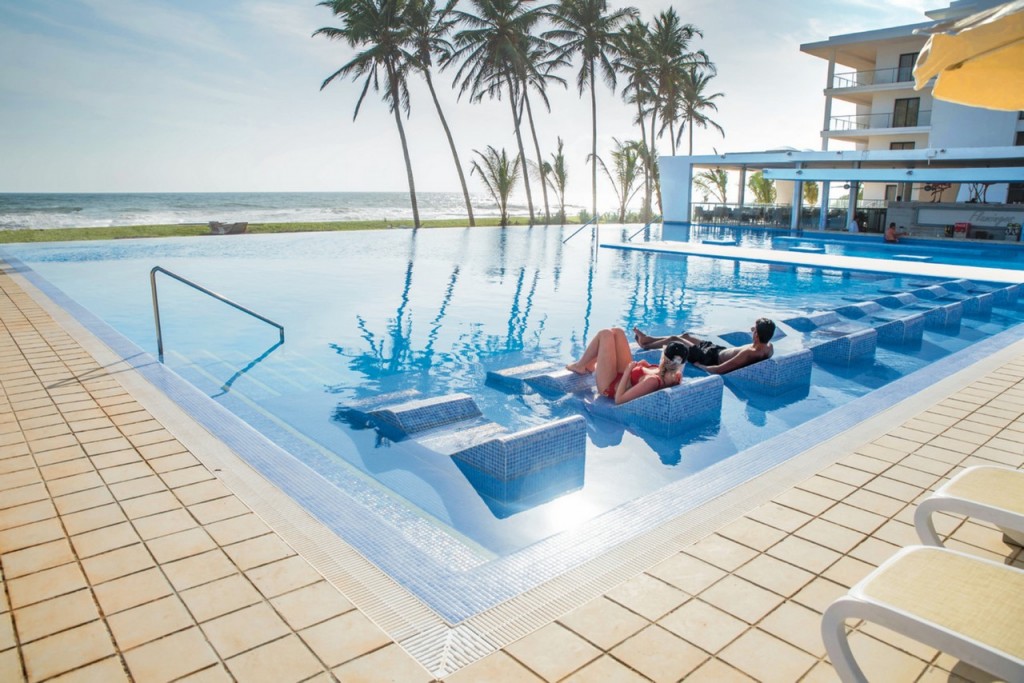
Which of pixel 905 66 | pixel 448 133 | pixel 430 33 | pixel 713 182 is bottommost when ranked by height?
pixel 713 182

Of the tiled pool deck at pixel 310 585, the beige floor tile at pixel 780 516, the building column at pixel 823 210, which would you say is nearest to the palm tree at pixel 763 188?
the building column at pixel 823 210

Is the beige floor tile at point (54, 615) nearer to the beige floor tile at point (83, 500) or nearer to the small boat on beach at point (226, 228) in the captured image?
the beige floor tile at point (83, 500)

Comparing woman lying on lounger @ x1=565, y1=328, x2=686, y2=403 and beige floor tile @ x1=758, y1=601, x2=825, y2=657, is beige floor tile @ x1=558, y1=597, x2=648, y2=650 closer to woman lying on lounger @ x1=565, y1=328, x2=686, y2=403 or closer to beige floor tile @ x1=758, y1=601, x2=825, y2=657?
beige floor tile @ x1=758, y1=601, x2=825, y2=657

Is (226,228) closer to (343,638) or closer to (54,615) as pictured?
(54,615)

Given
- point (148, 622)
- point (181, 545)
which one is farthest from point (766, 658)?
point (181, 545)

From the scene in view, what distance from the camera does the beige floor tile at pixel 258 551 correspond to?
260 centimetres

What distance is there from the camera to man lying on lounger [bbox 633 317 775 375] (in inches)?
250

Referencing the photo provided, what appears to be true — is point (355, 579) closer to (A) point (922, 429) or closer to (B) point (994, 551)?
(B) point (994, 551)

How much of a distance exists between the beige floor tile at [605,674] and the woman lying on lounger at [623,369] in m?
3.40

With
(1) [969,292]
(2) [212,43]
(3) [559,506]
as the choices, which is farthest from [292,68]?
(3) [559,506]

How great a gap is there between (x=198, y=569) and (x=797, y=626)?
219cm

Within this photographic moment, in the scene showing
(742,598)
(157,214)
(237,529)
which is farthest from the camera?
(157,214)

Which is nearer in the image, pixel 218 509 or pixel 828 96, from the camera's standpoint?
pixel 218 509

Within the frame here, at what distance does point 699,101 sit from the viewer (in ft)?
124
